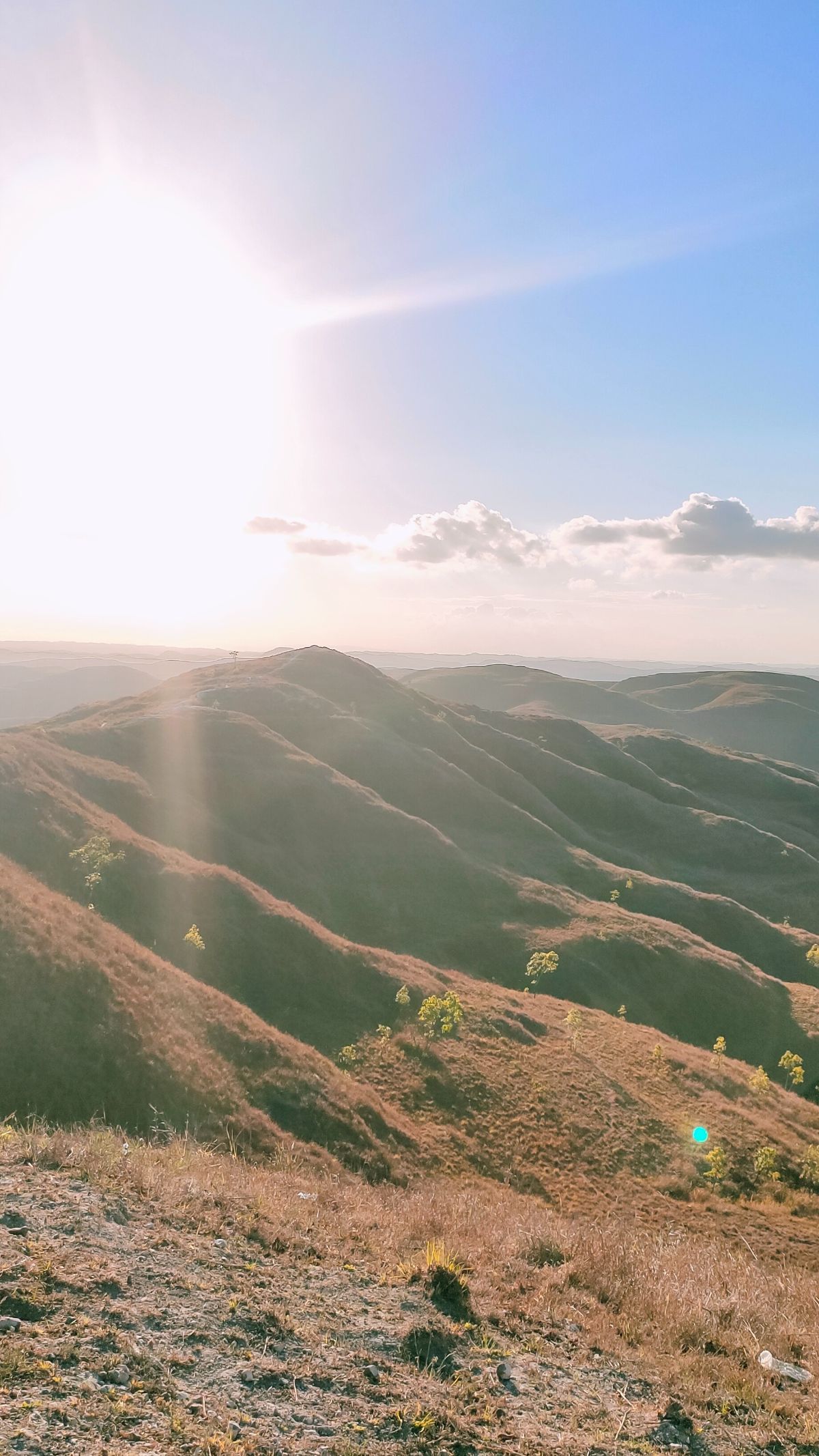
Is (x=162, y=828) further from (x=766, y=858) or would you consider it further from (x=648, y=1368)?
(x=766, y=858)

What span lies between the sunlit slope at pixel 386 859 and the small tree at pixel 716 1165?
16.3m

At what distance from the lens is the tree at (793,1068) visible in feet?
144

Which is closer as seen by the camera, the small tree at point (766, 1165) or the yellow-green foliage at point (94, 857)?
the small tree at point (766, 1165)

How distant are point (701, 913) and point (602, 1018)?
3278 centimetres

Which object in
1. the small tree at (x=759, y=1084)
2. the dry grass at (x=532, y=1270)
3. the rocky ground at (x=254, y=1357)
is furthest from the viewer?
the small tree at (x=759, y=1084)

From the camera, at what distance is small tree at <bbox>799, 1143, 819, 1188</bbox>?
2978 cm

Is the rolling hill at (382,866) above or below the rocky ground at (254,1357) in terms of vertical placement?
below

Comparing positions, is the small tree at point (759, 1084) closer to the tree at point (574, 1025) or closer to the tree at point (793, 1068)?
the tree at point (793, 1068)

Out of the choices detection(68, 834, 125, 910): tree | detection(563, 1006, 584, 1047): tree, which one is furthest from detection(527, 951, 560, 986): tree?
detection(68, 834, 125, 910): tree

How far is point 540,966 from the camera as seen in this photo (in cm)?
4772

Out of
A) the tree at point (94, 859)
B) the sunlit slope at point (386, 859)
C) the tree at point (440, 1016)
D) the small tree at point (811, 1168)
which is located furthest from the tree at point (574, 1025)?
the tree at point (94, 859)

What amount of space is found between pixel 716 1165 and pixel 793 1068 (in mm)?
19902

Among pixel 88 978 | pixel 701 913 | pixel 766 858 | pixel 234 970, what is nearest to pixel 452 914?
pixel 234 970

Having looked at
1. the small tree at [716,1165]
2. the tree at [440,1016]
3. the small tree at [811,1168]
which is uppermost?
the tree at [440,1016]
